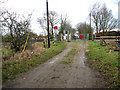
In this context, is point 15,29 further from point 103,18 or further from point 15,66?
point 103,18

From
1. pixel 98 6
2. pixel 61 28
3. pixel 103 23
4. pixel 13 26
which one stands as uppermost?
pixel 98 6

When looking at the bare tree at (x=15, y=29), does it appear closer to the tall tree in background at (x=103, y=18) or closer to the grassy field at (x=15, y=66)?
the grassy field at (x=15, y=66)

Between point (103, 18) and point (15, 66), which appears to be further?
point (103, 18)

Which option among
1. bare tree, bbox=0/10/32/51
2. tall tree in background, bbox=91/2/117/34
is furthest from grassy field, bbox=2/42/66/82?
tall tree in background, bbox=91/2/117/34

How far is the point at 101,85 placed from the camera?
3350 millimetres

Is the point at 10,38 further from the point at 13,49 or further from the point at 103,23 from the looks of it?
the point at 103,23

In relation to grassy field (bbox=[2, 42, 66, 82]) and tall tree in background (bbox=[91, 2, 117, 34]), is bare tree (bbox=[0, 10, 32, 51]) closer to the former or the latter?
grassy field (bbox=[2, 42, 66, 82])

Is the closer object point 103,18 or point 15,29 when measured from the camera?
point 15,29

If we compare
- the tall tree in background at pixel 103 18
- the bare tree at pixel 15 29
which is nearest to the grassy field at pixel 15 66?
the bare tree at pixel 15 29

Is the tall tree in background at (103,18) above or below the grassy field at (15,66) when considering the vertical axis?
above

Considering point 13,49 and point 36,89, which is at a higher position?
point 13,49

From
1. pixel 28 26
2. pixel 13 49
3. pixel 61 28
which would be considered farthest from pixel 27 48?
pixel 61 28

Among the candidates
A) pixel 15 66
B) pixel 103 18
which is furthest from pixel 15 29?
pixel 103 18

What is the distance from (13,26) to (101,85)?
7.41m
